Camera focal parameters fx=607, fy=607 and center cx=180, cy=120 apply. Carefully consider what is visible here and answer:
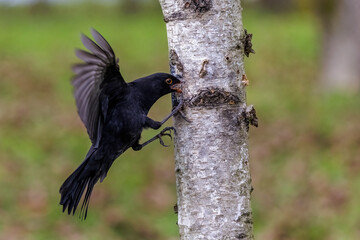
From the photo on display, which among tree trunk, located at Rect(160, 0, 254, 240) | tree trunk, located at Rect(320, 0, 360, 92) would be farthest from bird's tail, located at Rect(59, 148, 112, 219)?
tree trunk, located at Rect(320, 0, 360, 92)

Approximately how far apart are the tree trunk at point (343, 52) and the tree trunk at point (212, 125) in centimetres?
774

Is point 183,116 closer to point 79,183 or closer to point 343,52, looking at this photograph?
point 79,183

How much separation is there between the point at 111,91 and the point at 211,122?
0.93m

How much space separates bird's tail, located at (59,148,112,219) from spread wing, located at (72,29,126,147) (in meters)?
0.28

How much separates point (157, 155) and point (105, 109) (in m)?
5.50

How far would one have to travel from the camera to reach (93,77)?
3.09m

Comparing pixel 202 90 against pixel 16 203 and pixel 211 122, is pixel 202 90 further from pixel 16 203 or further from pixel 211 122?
pixel 16 203

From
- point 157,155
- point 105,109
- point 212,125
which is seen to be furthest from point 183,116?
point 157,155

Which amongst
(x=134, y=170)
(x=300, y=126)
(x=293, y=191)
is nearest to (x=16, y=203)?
(x=134, y=170)

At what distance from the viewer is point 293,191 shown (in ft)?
24.0

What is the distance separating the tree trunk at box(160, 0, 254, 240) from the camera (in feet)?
8.54

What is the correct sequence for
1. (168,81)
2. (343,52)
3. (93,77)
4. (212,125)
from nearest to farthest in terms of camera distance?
(212,125) < (93,77) < (168,81) < (343,52)

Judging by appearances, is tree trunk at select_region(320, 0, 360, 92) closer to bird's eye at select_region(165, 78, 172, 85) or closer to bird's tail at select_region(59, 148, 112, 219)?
bird's tail at select_region(59, 148, 112, 219)

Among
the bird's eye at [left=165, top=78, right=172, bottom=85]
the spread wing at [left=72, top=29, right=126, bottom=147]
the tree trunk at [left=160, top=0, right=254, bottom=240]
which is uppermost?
the bird's eye at [left=165, top=78, right=172, bottom=85]
